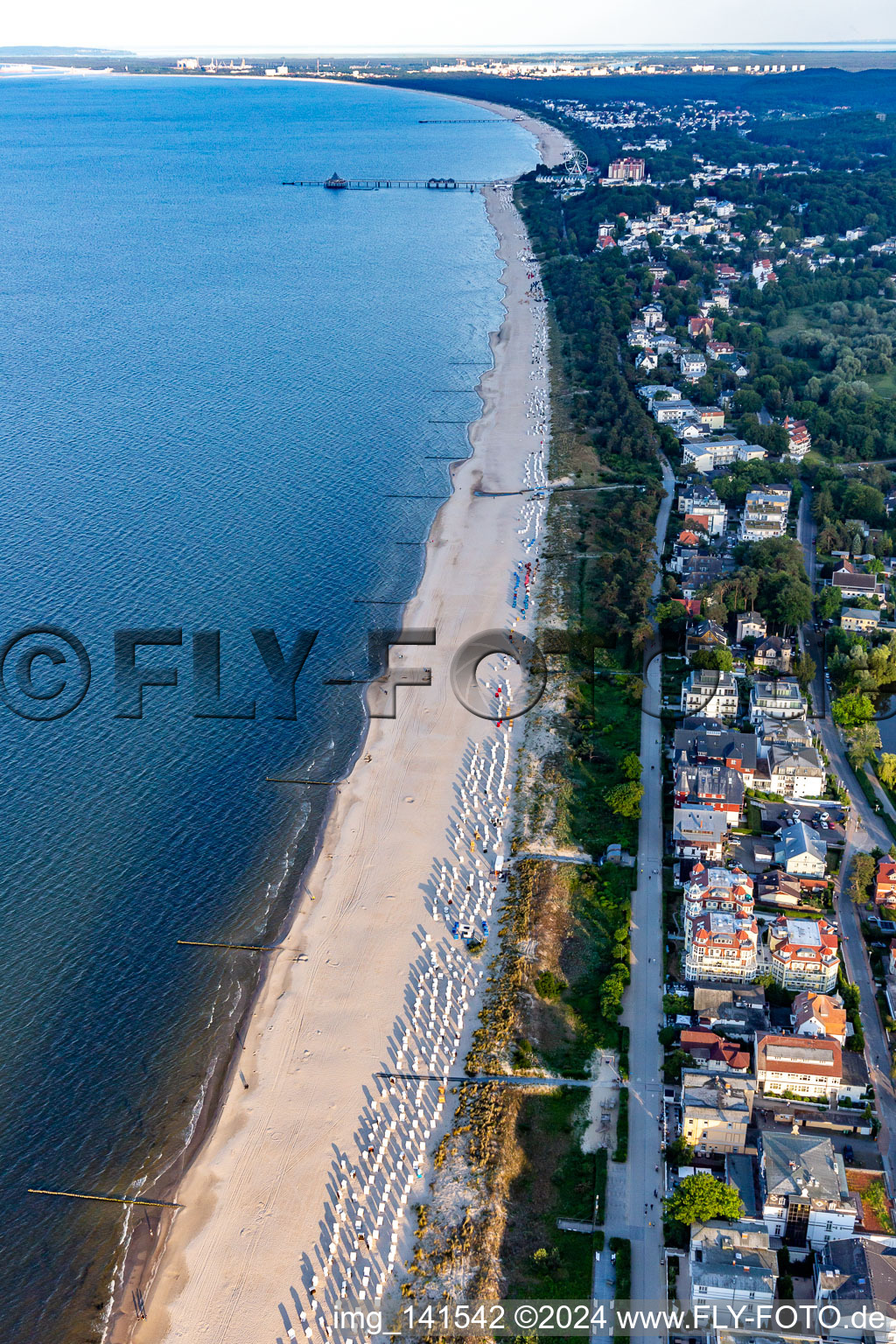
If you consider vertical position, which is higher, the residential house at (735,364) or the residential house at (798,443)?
the residential house at (735,364)

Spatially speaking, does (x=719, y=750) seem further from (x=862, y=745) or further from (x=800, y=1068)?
(x=800, y=1068)

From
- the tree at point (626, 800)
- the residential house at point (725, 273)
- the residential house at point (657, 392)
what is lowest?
the tree at point (626, 800)

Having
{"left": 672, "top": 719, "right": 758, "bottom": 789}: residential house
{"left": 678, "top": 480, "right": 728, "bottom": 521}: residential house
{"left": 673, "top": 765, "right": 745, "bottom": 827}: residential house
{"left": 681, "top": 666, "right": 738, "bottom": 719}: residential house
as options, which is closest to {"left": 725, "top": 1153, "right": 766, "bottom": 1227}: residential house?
{"left": 673, "top": 765, "right": 745, "bottom": 827}: residential house

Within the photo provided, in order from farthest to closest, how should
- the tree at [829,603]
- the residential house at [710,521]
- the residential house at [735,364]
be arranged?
the residential house at [735,364] → the residential house at [710,521] → the tree at [829,603]

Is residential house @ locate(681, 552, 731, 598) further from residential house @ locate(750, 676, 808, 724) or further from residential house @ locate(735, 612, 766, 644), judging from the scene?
residential house @ locate(750, 676, 808, 724)

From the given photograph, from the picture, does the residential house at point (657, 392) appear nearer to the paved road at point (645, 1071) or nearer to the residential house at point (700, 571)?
the residential house at point (700, 571)

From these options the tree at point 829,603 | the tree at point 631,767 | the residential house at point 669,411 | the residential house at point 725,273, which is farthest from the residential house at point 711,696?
the residential house at point 725,273

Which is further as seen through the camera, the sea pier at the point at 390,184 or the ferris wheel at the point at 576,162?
the ferris wheel at the point at 576,162
